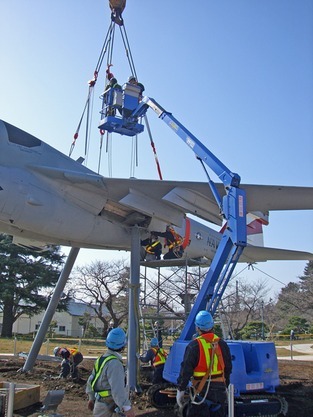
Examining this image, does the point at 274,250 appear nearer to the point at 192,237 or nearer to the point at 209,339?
the point at 192,237

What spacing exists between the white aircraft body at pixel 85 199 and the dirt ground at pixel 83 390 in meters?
3.56

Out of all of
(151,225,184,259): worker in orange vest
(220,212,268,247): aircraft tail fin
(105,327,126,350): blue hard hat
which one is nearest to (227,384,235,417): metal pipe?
(105,327,126,350): blue hard hat

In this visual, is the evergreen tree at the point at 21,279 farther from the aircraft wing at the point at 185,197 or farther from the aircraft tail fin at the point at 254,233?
the aircraft wing at the point at 185,197

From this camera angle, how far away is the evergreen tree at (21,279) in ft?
110

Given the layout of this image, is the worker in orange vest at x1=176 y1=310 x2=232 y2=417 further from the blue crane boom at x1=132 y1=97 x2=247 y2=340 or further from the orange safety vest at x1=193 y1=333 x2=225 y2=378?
the blue crane boom at x1=132 y1=97 x2=247 y2=340

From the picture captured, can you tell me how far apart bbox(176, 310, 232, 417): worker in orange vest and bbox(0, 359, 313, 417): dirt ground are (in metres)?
2.52

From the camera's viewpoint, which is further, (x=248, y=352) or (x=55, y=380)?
(x=55, y=380)

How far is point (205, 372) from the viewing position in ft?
17.3

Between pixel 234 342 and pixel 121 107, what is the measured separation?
7.47 metres

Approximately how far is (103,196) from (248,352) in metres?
5.10

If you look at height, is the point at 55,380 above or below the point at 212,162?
below

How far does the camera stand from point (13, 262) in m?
33.4

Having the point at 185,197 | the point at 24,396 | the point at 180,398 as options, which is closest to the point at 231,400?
the point at 180,398

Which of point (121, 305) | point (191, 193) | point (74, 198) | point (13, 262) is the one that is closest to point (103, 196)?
point (74, 198)
